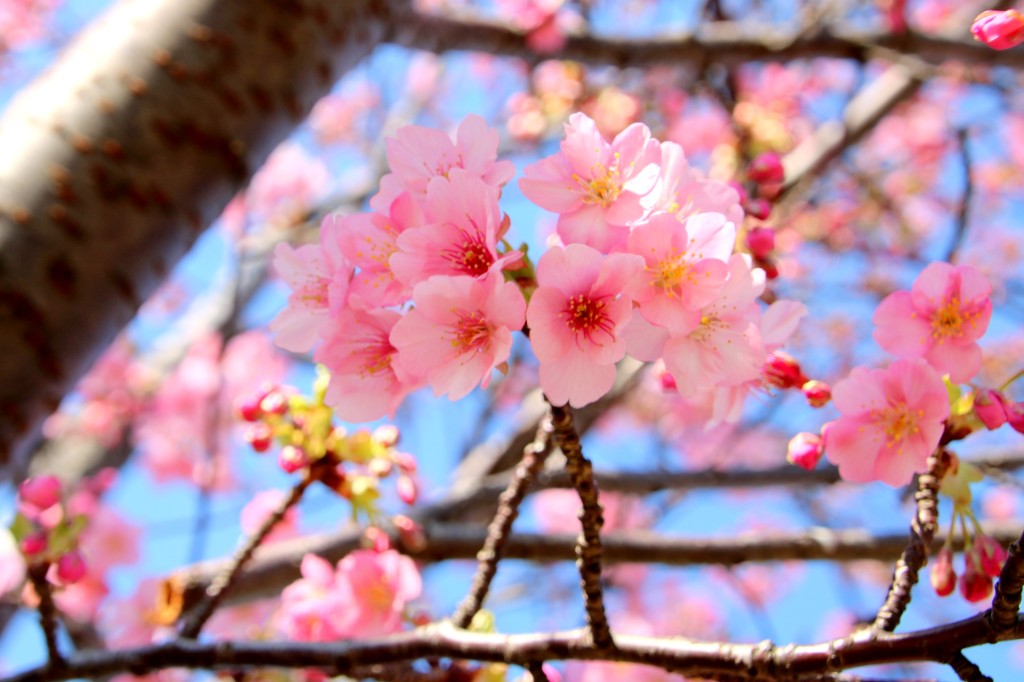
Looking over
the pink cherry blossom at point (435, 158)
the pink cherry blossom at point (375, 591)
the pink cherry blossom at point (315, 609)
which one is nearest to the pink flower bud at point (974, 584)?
the pink cherry blossom at point (435, 158)

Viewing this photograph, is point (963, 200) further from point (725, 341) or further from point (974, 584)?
point (725, 341)

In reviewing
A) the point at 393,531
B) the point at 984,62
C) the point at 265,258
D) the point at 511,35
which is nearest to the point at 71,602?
the point at 393,531

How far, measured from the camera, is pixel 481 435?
358 centimetres

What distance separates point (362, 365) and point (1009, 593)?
0.60 metres

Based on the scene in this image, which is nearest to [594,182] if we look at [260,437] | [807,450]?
[807,450]

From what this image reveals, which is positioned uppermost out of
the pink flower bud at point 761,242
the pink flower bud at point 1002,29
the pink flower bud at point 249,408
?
the pink flower bud at point 1002,29

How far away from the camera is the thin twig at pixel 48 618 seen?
3.76 feet

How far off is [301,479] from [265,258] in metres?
2.88

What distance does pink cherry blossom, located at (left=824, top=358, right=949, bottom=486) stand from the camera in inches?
33.1

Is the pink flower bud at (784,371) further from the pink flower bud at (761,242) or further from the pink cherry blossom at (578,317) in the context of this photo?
the pink cherry blossom at (578,317)

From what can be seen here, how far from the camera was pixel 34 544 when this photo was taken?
3.92 feet

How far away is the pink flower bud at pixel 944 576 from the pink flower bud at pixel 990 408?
0.60ft

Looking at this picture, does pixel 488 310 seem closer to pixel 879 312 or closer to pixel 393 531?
pixel 879 312

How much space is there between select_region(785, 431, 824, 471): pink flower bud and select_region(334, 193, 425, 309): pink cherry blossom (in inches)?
18.8
